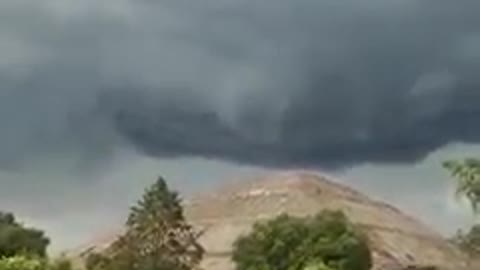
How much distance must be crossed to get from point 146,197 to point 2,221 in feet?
45.9

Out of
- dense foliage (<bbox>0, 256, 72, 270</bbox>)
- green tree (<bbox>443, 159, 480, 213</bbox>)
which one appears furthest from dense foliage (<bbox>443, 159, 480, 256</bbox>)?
dense foliage (<bbox>0, 256, 72, 270</bbox>)

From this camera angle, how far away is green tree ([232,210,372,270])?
135 meters

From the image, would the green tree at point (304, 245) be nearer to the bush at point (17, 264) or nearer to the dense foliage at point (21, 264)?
the dense foliage at point (21, 264)

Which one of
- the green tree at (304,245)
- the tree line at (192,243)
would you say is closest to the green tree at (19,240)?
the tree line at (192,243)

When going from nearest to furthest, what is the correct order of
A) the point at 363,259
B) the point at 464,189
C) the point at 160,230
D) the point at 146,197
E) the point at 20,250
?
the point at 464,189, the point at 20,250, the point at 160,230, the point at 146,197, the point at 363,259

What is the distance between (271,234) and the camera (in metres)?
142

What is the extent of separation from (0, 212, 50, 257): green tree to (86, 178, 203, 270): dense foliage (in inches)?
247

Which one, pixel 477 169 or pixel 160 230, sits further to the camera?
pixel 160 230

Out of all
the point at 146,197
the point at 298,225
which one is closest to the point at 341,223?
the point at 298,225

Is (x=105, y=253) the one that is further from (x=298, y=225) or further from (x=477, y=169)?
(x=477, y=169)

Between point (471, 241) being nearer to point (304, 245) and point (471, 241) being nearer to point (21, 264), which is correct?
point (304, 245)

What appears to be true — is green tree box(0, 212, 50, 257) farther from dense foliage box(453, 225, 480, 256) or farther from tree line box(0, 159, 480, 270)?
dense foliage box(453, 225, 480, 256)

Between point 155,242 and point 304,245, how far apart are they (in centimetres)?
2338

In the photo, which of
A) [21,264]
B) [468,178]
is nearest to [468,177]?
[468,178]
